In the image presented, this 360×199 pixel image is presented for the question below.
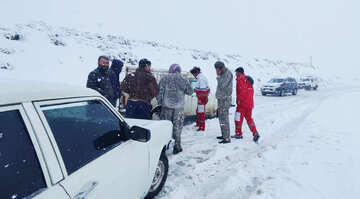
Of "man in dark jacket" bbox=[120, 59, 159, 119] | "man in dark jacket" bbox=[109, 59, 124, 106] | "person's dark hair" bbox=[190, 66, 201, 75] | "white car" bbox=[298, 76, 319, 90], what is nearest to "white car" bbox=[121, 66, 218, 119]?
"person's dark hair" bbox=[190, 66, 201, 75]

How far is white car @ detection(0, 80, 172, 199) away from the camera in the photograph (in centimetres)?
128

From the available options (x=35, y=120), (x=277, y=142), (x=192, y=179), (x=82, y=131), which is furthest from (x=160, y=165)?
(x=277, y=142)

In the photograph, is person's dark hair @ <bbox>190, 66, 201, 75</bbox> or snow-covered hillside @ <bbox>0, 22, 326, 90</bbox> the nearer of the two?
person's dark hair @ <bbox>190, 66, 201, 75</bbox>

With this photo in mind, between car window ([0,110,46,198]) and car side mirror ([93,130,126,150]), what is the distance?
674 millimetres

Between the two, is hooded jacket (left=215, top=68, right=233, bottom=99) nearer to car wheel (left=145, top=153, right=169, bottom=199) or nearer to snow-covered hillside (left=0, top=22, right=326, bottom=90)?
car wheel (left=145, top=153, right=169, bottom=199)

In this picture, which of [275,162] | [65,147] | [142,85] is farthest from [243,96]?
[65,147]

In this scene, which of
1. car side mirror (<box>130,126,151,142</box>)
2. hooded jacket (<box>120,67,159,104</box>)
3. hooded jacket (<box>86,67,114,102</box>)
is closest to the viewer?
car side mirror (<box>130,126,151,142</box>)

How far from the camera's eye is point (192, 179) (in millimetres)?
3918

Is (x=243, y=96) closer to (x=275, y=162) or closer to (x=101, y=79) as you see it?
(x=275, y=162)

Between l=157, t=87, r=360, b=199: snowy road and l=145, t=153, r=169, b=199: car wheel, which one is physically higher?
l=145, t=153, r=169, b=199: car wheel

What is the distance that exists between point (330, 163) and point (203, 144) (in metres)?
2.56

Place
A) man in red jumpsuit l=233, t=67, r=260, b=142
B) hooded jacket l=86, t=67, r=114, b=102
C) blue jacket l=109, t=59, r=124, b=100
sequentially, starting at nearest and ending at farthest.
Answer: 1. hooded jacket l=86, t=67, r=114, b=102
2. blue jacket l=109, t=59, r=124, b=100
3. man in red jumpsuit l=233, t=67, r=260, b=142

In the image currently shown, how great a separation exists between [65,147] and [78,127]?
1.18ft

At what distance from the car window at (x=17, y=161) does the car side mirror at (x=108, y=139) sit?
0.67 m
